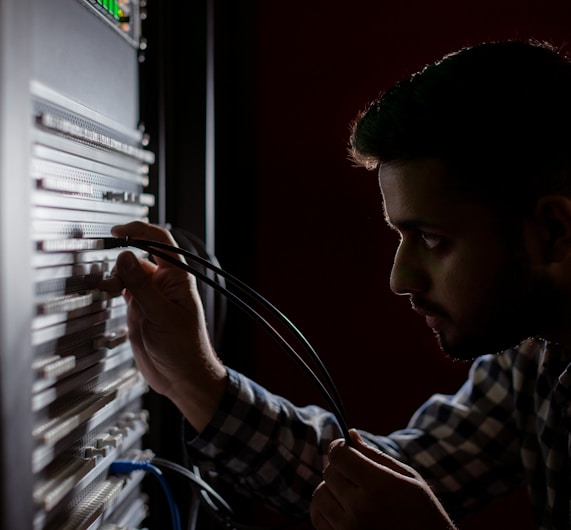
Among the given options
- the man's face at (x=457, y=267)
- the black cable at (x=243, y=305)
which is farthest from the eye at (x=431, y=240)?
the black cable at (x=243, y=305)

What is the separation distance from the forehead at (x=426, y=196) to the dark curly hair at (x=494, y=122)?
0.04ft

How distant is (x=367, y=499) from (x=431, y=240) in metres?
0.35

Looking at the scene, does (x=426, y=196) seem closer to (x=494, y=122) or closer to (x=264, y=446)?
(x=494, y=122)

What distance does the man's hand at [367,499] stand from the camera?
0.72m

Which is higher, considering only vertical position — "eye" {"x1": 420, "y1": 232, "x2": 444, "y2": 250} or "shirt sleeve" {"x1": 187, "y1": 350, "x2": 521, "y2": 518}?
"eye" {"x1": 420, "y1": 232, "x2": 444, "y2": 250}

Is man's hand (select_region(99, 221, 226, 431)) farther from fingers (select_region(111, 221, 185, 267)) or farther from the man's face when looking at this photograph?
the man's face

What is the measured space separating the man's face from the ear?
3 cm

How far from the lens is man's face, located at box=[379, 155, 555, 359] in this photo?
32.7 inches

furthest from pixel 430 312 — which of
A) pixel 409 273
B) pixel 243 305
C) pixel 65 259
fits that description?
pixel 65 259

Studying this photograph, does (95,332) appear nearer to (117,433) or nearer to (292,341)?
(117,433)

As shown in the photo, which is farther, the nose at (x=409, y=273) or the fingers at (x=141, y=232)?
the nose at (x=409, y=273)

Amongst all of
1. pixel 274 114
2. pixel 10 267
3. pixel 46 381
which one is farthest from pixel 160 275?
pixel 274 114

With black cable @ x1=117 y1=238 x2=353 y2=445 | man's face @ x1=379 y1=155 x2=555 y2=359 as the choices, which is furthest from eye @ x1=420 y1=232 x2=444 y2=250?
black cable @ x1=117 y1=238 x2=353 y2=445

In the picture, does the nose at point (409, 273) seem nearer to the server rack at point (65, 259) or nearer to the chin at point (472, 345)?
the chin at point (472, 345)
